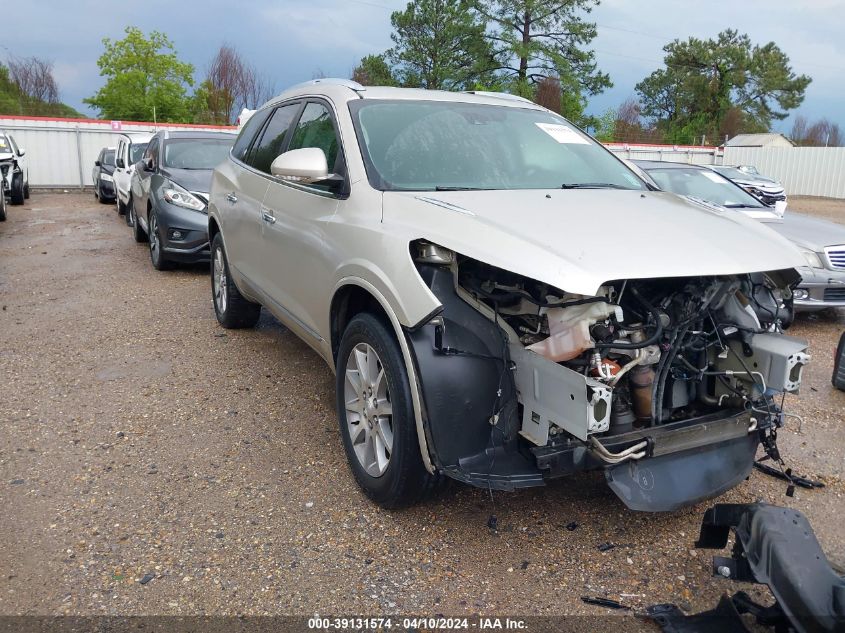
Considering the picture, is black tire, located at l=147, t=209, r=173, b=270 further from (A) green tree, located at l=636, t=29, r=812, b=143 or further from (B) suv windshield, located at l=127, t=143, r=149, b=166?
(A) green tree, located at l=636, t=29, r=812, b=143

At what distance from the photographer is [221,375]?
5203mm

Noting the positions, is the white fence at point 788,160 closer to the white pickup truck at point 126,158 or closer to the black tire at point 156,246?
the white pickup truck at point 126,158

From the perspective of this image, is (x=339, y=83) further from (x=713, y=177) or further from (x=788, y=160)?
(x=788, y=160)

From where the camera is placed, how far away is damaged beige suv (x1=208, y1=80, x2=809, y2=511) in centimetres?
271

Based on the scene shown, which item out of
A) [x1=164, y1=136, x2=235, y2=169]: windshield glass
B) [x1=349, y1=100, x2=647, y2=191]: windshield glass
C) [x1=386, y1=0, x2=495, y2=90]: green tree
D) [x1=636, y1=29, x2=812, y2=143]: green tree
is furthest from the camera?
[x1=636, y1=29, x2=812, y2=143]: green tree

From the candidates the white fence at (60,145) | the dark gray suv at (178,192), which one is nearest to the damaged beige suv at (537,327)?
the dark gray suv at (178,192)

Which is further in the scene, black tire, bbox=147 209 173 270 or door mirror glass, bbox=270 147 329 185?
black tire, bbox=147 209 173 270

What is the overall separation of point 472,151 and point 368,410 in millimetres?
1508

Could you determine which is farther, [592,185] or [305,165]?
[592,185]

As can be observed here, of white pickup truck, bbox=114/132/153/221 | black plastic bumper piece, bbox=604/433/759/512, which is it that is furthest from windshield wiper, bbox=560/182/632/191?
white pickup truck, bbox=114/132/153/221

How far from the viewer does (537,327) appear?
2920mm

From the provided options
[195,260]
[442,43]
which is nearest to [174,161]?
[195,260]

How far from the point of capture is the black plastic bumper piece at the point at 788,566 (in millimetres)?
2051

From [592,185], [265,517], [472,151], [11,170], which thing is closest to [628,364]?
[592,185]
